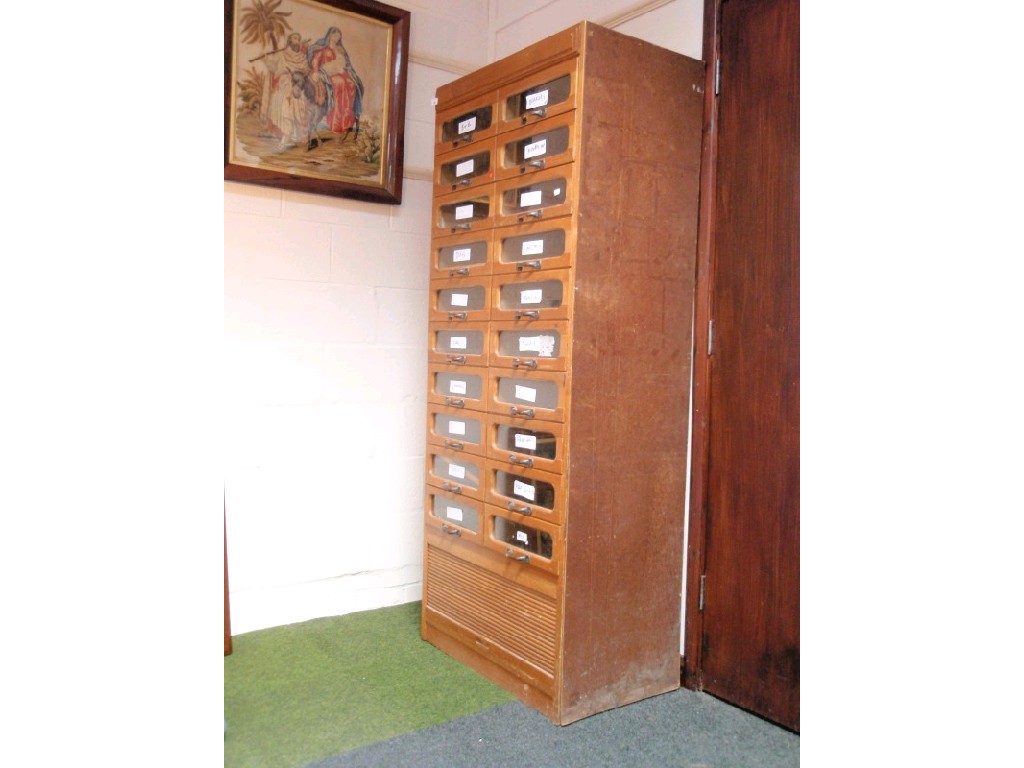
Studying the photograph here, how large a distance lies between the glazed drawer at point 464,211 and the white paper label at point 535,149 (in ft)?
0.54

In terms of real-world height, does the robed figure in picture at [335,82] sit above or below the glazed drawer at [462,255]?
above

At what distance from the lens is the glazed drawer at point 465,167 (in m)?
2.42

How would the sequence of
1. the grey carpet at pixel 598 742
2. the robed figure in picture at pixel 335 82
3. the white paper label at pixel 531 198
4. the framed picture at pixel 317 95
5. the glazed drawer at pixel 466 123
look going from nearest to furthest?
1. the grey carpet at pixel 598 742
2. the white paper label at pixel 531 198
3. the glazed drawer at pixel 466 123
4. the framed picture at pixel 317 95
5. the robed figure in picture at pixel 335 82

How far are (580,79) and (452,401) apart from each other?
1044mm

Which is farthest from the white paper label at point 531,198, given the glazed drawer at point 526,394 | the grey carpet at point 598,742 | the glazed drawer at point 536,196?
the grey carpet at point 598,742

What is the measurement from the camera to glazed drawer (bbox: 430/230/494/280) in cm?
243

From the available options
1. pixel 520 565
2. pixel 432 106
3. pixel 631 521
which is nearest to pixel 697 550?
pixel 631 521

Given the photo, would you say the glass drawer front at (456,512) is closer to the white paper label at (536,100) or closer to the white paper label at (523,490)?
the white paper label at (523,490)

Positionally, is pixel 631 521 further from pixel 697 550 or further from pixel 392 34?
pixel 392 34

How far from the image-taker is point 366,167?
291 cm

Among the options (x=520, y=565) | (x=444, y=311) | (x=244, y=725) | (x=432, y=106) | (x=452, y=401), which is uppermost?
(x=432, y=106)

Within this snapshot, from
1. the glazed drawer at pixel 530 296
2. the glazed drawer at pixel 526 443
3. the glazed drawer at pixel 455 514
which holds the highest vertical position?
the glazed drawer at pixel 530 296

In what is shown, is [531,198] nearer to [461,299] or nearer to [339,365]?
[461,299]

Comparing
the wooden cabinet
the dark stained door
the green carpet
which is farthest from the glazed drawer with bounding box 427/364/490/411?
the green carpet
